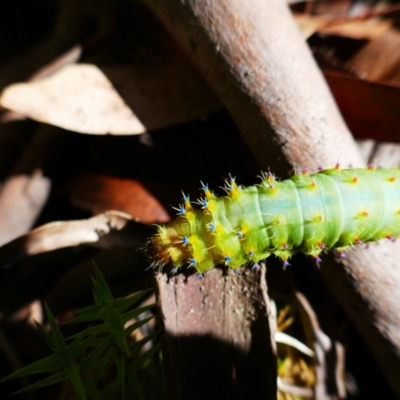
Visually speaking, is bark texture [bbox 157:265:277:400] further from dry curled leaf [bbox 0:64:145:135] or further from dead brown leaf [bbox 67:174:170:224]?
dry curled leaf [bbox 0:64:145:135]

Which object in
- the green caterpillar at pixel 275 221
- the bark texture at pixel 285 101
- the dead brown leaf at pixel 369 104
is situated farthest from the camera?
the dead brown leaf at pixel 369 104

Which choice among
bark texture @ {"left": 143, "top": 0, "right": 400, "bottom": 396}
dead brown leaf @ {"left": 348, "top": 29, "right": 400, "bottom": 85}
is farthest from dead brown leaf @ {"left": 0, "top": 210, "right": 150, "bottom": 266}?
dead brown leaf @ {"left": 348, "top": 29, "right": 400, "bottom": 85}

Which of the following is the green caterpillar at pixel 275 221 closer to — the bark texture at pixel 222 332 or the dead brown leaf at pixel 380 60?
the bark texture at pixel 222 332

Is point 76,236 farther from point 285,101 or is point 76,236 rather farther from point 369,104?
point 369,104

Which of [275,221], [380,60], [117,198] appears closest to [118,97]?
[117,198]

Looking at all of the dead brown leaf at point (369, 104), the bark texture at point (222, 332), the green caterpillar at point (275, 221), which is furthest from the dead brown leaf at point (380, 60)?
the bark texture at point (222, 332)

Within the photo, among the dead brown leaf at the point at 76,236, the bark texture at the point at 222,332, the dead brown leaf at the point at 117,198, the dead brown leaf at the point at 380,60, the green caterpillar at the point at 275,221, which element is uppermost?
the dead brown leaf at the point at 380,60

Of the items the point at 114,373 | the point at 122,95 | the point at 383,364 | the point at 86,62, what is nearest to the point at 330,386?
the point at 383,364
